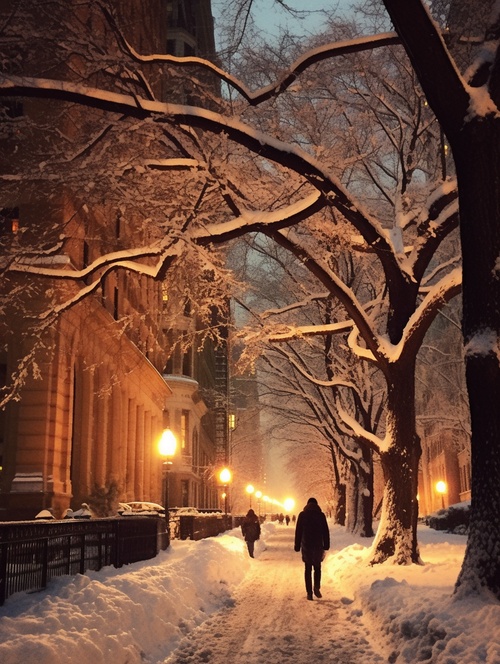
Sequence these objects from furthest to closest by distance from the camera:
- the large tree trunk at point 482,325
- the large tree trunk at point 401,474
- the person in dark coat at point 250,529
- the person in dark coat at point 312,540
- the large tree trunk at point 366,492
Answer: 1. the large tree trunk at point 366,492
2. the person in dark coat at point 250,529
3. the large tree trunk at point 401,474
4. the person in dark coat at point 312,540
5. the large tree trunk at point 482,325

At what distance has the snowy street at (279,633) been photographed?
828 cm

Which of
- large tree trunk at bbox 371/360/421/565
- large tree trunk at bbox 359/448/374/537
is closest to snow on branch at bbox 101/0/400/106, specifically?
large tree trunk at bbox 371/360/421/565

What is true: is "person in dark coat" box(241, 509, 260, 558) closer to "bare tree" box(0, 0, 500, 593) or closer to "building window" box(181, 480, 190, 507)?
"bare tree" box(0, 0, 500, 593)

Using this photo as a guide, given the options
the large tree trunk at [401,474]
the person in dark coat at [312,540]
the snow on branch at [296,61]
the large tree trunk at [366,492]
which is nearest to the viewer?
the snow on branch at [296,61]

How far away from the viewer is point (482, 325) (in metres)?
9.17

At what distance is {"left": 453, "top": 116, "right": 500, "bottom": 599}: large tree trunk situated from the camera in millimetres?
8805

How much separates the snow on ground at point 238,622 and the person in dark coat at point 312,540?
43cm

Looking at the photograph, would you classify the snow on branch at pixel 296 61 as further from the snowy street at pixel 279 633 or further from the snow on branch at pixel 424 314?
the snowy street at pixel 279 633

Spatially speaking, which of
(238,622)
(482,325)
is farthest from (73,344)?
(482,325)

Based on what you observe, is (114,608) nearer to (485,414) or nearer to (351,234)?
(485,414)

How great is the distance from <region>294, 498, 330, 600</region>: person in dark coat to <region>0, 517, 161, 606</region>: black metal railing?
11.8 feet

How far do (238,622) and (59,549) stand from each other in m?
2.94

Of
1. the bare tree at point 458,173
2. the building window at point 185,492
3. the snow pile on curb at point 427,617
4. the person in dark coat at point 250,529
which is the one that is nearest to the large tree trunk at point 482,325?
the bare tree at point 458,173

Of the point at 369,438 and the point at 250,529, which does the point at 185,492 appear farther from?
the point at 369,438
